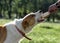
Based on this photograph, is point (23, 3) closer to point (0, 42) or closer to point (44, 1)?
point (44, 1)

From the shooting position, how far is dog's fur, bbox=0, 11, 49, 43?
5137mm

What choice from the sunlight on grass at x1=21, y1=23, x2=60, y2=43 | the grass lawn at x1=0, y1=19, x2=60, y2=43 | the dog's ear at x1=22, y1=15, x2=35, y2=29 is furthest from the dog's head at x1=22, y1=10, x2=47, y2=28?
the sunlight on grass at x1=21, y1=23, x2=60, y2=43

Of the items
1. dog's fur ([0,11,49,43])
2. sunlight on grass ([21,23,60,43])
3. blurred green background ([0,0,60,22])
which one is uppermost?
dog's fur ([0,11,49,43])

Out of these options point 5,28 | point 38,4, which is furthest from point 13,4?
point 5,28

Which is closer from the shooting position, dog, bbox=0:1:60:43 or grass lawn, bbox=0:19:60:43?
dog, bbox=0:1:60:43

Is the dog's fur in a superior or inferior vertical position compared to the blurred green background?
superior

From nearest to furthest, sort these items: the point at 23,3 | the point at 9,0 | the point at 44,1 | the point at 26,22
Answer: the point at 26,22, the point at 44,1, the point at 23,3, the point at 9,0

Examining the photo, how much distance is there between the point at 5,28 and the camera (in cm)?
524

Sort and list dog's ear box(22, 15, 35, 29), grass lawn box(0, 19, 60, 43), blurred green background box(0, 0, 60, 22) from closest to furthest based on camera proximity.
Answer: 1. dog's ear box(22, 15, 35, 29)
2. grass lawn box(0, 19, 60, 43)
3. blurred green background box(0, 0, 60, 22)

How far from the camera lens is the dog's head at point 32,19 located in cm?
513

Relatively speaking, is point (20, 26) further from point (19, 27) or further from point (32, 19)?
point (32, 19)

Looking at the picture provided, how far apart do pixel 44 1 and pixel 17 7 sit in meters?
8.58

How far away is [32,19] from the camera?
5.19 metres

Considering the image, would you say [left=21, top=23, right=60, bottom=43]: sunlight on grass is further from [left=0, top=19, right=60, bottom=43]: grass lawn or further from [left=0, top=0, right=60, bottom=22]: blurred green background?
[left=0, top=0, right=60, bottom=22]: blurred green background
